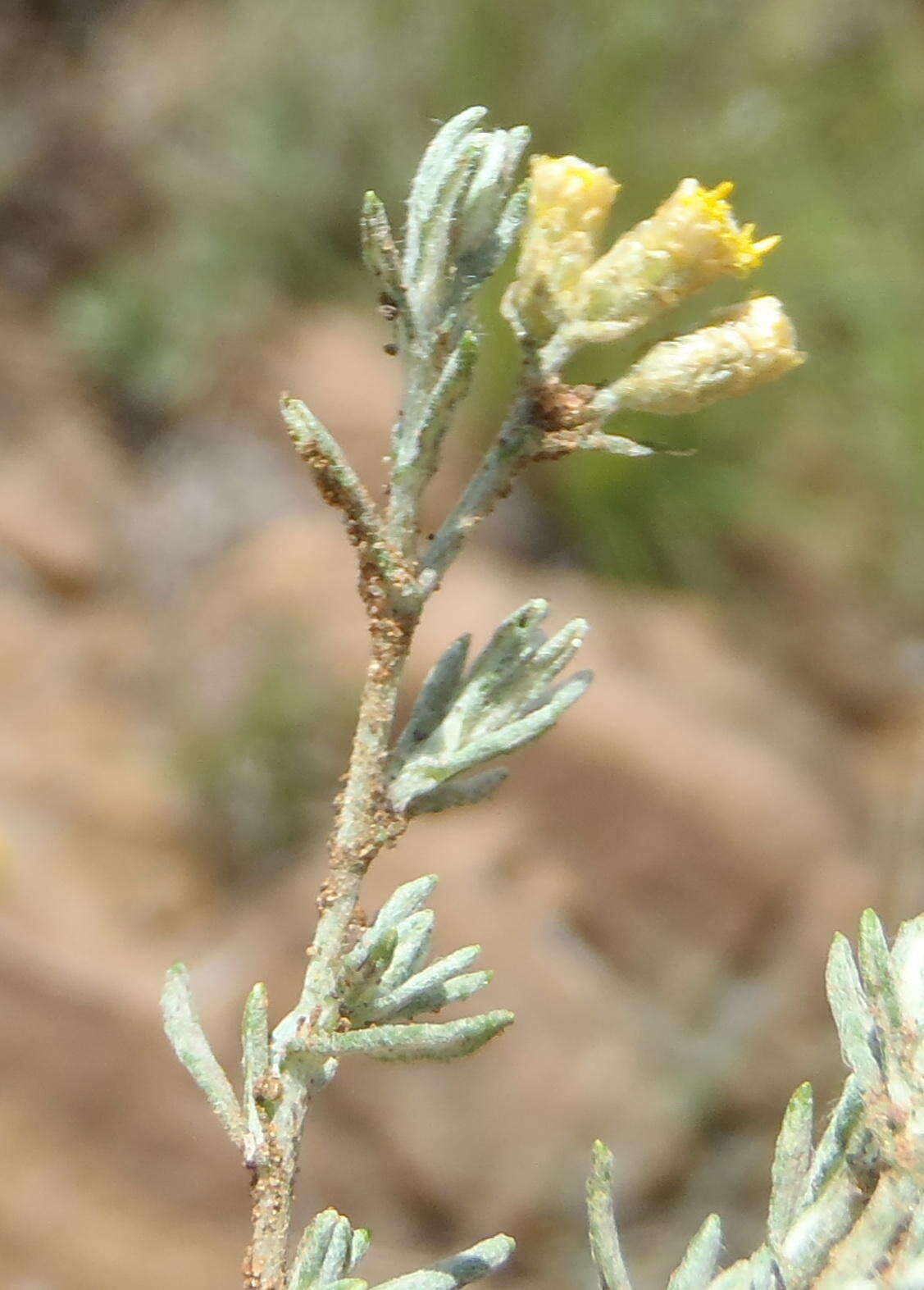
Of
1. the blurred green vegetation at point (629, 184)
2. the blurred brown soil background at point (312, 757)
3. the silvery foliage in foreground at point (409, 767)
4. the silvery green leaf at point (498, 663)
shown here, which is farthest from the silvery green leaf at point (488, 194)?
the blurred green vegetation at point (629, 184)

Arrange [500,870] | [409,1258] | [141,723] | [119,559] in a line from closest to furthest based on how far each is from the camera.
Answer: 1. [409,1258]
2. [500,870]
3. [141,723]
4. [119,559]

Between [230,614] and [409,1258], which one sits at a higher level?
[230,614]

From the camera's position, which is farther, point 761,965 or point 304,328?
point 304,328

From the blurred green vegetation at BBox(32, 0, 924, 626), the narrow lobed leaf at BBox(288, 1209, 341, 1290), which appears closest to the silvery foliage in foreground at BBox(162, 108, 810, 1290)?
the narrow lobed leaf at BBox(288, 1209, 341, 1290)

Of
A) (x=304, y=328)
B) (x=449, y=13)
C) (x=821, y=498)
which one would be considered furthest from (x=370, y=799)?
(x=449, y=13)

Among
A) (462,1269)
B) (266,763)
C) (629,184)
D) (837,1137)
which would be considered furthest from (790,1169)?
(629,184)

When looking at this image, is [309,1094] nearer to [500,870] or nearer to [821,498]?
[500,870]

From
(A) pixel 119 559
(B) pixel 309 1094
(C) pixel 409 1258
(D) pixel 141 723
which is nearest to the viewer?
(B) pixel 309 1094

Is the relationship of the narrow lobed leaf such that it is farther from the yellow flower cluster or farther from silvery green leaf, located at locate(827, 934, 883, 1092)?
the yellow flower cluster
